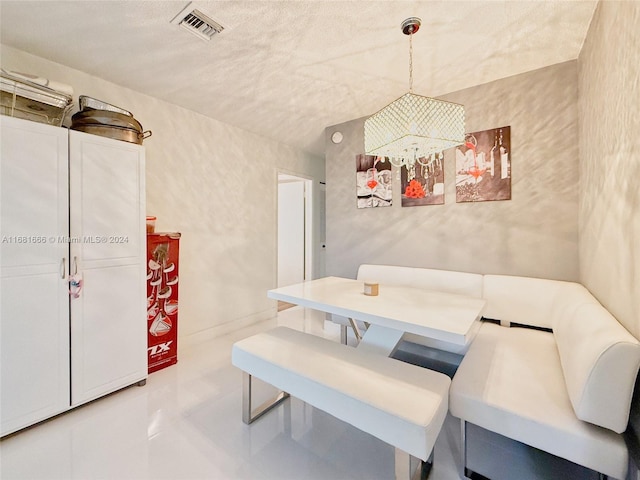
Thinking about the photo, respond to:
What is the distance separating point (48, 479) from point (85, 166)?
175cm

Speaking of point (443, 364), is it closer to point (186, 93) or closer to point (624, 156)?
point (624, 156)

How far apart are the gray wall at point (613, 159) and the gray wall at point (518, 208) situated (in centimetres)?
19

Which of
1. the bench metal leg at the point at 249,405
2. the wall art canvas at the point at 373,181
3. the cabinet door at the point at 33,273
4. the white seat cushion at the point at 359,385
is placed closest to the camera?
the white seat cushion at the point at 359,385

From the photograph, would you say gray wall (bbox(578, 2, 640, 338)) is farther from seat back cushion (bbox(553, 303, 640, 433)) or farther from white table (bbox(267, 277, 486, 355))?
white table (bbox(267, 277, 486, 355))

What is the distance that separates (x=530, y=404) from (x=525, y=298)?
114 cm

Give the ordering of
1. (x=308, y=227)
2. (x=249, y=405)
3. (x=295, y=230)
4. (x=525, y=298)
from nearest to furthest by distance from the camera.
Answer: (x=249, y=405)
(x=525, y=298)
(x=308, y=227)
(x=295, y=230)

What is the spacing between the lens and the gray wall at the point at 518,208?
2.07m

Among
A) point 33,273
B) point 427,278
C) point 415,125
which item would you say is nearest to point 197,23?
point 415,125

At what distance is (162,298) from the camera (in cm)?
234

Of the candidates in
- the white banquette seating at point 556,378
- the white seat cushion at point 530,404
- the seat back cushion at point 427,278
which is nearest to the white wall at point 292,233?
the seat back cushion at point 427,278

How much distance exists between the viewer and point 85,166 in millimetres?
1780

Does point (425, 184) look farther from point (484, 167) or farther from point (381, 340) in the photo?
point (381, 340)

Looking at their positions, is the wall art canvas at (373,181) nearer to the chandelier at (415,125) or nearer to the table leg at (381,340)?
the chandelier at (415,125)

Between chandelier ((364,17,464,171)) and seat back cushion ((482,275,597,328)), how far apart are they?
1.19 meters
